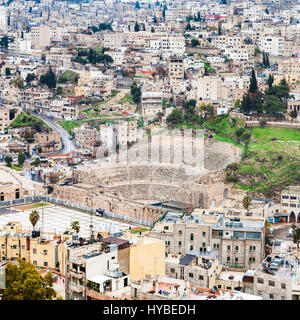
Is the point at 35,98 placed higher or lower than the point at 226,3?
lower

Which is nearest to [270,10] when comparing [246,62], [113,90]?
[246,62]

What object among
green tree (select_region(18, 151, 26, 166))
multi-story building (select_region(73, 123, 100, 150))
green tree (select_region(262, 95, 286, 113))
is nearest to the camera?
green tree (select_region(18, 151, 26, 166))

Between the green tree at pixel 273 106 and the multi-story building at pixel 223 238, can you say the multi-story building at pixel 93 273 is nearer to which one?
the multi-story building at pixel 223 238

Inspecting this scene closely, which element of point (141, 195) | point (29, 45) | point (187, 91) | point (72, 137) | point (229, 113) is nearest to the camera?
point (141, 195)

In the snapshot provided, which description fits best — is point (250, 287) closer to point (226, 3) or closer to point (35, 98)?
point (35, 98)

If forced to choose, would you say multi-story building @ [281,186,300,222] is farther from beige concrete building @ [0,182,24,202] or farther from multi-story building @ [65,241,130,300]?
multi-story building @ [65,241,130,300]

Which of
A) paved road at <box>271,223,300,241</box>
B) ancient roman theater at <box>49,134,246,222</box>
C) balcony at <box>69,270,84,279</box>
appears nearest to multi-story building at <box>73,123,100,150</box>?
ancient roman theater at <box>49,134,246,222</box>
